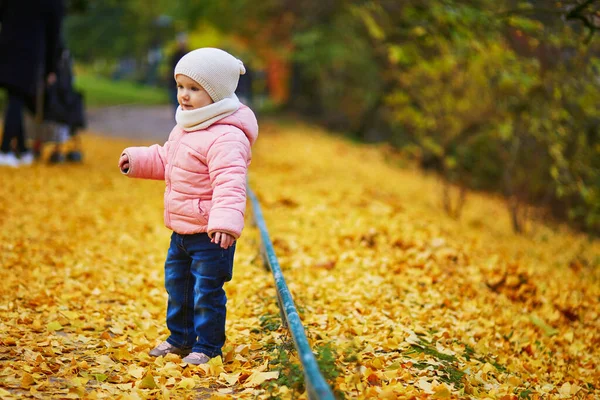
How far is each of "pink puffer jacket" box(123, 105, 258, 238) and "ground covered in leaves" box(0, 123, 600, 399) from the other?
811 mm

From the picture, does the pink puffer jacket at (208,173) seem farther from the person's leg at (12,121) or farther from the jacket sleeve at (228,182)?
the person's leg at (12,121)

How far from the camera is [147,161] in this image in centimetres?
421

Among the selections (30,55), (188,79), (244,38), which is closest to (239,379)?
(188,79)

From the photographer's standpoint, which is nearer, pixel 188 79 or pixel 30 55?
pixel 188 79

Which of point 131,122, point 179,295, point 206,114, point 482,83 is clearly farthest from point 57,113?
point 131,122

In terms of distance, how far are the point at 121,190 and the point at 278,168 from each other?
181 inches

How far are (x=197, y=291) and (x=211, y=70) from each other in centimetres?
120

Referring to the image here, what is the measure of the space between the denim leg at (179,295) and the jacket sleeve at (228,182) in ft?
1.50

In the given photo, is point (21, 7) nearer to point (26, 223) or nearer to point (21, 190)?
point (21, 190)

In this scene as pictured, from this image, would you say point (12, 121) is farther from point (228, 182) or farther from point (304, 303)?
point (228, 182)

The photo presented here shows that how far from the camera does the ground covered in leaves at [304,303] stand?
12.8 ft

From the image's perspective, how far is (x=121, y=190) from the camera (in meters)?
9.78

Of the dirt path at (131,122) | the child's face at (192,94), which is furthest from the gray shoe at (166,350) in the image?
the dirt path at (131,122)

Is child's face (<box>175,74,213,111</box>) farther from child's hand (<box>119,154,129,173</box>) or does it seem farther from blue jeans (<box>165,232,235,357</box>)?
blue jeans (<box>165,232,235,357</box>)
